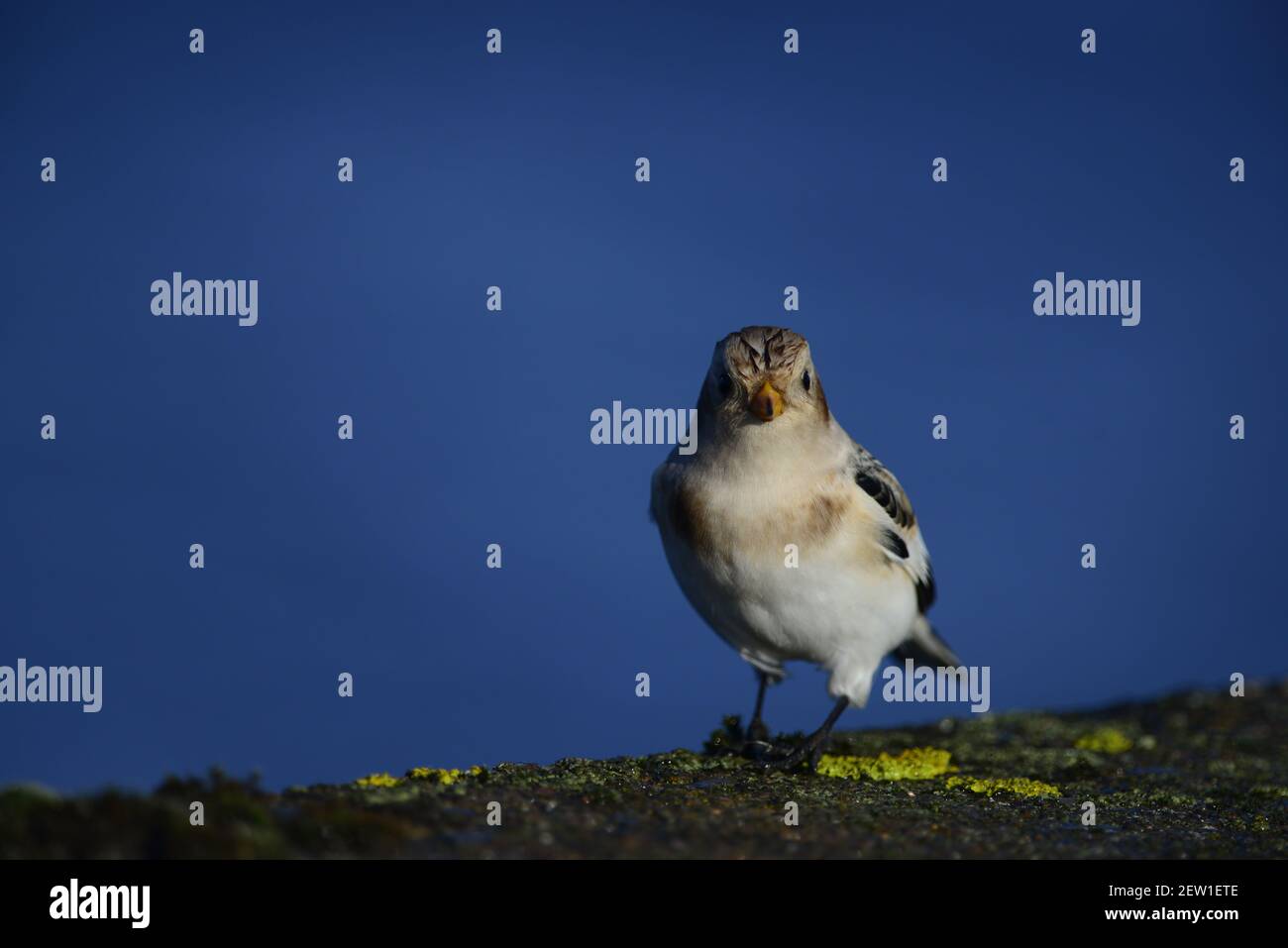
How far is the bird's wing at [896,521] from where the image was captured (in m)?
8.38

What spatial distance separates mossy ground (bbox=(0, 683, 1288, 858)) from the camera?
4.95 meters

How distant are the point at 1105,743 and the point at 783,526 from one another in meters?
4.86

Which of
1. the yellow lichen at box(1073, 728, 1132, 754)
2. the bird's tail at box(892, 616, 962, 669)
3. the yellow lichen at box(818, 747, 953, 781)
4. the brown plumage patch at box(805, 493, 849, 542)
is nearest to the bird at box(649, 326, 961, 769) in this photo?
the brown plumage patch at box(805, 493, 849, 542)

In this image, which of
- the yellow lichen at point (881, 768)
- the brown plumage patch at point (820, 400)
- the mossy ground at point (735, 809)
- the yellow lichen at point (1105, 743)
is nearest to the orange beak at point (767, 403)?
the brown plumage patch at point (820, 400)

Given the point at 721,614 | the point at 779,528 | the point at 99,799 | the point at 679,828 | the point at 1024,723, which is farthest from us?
→ the point at 1024,723

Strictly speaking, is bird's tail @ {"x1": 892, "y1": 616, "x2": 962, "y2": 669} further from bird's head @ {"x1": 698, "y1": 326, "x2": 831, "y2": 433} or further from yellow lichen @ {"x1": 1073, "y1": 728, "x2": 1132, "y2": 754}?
bird's head @ {"x1": 698, "y1": 326, "x2": 831, "y2": 433}

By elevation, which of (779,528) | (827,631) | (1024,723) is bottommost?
(1024,723)

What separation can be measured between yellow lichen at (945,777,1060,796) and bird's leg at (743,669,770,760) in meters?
1.37

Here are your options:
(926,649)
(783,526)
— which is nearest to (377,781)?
(783,526)
